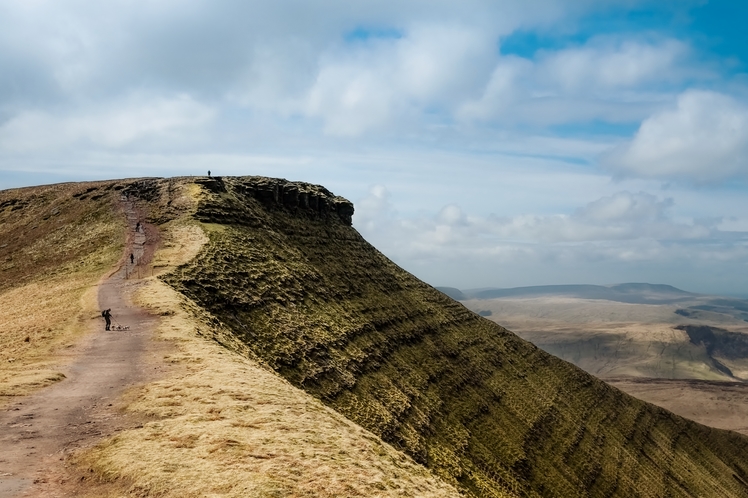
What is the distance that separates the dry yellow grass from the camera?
17.0 metres

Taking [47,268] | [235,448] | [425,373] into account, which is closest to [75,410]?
[235,448]

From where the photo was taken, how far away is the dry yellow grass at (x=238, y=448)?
55.6 ft

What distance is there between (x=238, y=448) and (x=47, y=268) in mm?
62150

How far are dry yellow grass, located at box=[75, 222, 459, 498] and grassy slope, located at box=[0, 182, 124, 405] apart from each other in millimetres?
7942

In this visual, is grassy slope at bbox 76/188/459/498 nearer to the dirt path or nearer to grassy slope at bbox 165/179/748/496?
the dirt path

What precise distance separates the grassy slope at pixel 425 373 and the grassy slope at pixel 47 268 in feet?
37.5

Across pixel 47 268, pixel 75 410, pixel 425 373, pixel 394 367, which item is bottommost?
pixel 425 373

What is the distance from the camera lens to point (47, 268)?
225 feet

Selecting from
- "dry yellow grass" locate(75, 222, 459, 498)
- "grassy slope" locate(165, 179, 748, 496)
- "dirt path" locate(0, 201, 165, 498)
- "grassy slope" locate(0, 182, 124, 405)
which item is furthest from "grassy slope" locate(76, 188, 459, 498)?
"grassy slope" locate(165, 179, 748, 496)

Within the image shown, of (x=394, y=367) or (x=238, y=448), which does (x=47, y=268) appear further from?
(x=238, y=448)

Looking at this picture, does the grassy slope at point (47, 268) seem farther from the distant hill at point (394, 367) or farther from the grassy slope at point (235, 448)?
the grassy slope at point (235, 448)

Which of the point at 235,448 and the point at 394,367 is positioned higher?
the point at 235,448

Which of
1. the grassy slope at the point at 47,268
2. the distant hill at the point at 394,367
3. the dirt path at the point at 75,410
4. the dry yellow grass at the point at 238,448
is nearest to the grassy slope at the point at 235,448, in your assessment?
the dry yellow grass at the point at 238,448

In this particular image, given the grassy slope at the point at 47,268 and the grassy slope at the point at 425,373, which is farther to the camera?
the grassy slope at the point at 425,373
